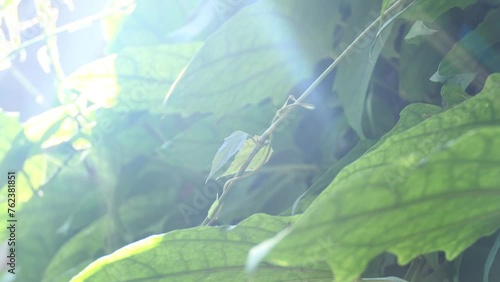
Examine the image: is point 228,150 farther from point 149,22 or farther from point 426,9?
point 149,22

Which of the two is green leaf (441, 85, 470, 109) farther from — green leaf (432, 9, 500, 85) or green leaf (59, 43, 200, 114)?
green leaf (59, 43, 200, 114)

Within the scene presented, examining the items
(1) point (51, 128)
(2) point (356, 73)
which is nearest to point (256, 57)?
(2) point (356, 73)

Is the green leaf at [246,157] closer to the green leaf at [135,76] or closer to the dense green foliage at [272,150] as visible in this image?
the dense green foliage at [272,150]

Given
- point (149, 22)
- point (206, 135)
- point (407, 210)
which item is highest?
point (149, 22)

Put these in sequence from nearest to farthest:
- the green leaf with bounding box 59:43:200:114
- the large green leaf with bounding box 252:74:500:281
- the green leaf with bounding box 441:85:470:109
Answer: the large green leaf with bounding box 252:74:500:281 < the green leaf with bounding box 441:85:470:109 < the green leaf with bounding box 59:43:200:114

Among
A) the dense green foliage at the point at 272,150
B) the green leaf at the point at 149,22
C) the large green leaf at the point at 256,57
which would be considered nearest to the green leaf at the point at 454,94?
the dense green foliage at the point at 272,150

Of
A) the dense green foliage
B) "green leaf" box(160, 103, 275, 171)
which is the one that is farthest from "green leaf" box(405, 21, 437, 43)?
"green leaf" box(160, 103, 275, 171)

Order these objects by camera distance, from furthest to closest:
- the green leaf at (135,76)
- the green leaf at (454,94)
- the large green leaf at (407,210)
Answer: the green leaf at (135,76) → the green leaf at (454,94) → the large green leaf at (407,210)
